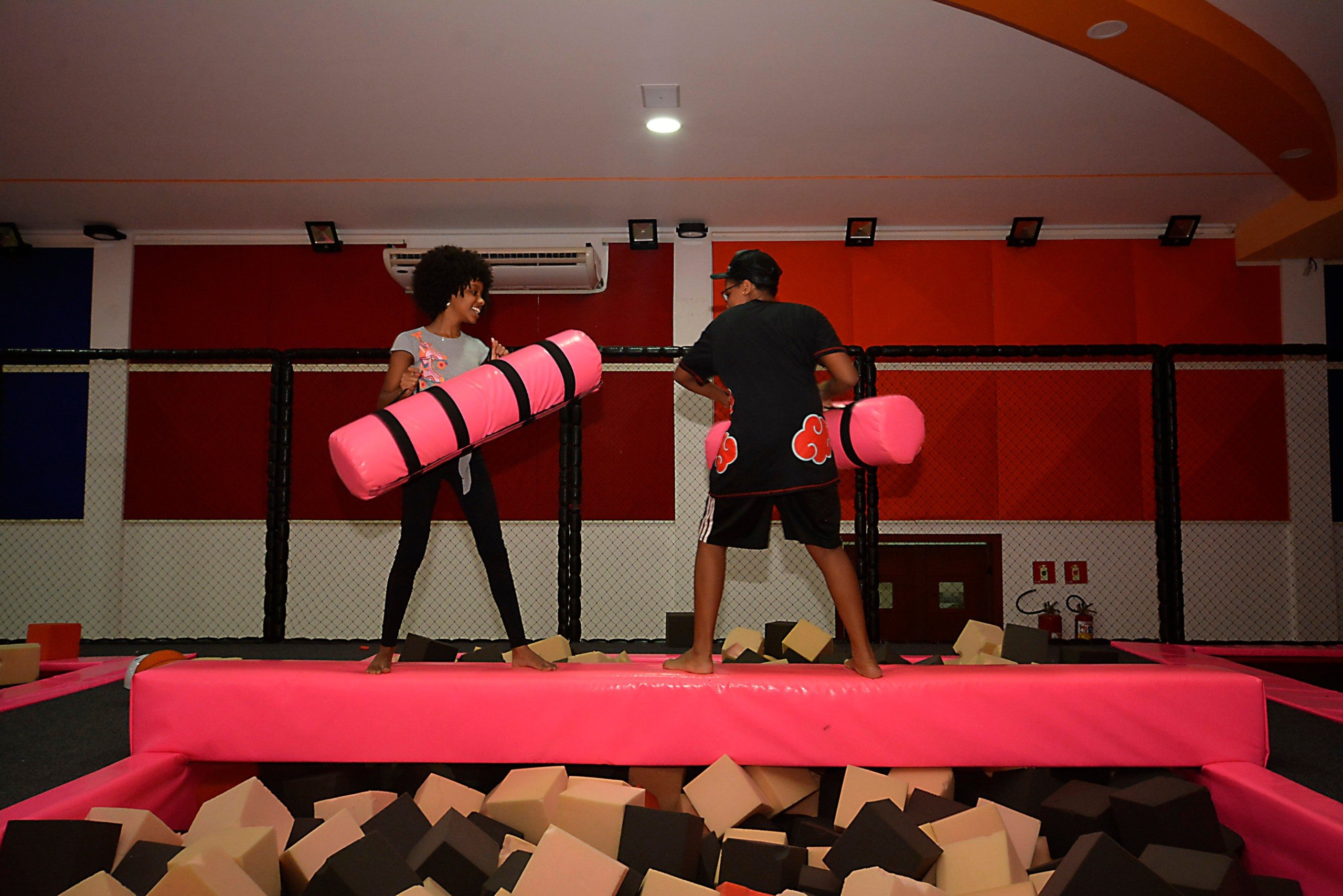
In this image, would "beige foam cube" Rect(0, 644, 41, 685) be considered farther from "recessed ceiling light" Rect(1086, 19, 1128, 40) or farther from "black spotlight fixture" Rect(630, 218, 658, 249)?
"recessed ceiling light" Rect(1086, 19, 1128, 40)

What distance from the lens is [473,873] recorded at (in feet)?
5.08

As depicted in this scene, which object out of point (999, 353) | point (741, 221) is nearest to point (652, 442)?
point (741, 221)

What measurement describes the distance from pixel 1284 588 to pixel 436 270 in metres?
5.60

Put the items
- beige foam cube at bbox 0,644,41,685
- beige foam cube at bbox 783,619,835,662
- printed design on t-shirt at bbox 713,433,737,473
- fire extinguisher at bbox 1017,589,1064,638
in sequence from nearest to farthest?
printed design on t-shirt at bbox 713,433,737,473 → beige foam cube at bbox 783,619,835,662 → beige foam cube at bbox 0,644,41,685 → fire extinguisher at bbox 1017,589,1064,638

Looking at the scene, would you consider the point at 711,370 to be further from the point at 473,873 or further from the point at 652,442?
the point at 652,442

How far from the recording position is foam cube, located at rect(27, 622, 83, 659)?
3.47 metres

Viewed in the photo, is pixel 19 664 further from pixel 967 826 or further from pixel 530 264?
pixel 967 826

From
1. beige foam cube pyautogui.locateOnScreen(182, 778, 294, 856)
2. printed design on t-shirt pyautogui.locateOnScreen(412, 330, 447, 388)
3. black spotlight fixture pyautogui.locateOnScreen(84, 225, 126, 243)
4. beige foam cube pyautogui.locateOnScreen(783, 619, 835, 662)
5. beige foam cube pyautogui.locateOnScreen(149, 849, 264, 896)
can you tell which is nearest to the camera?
beige foam cube pyautogui.locateOnScreen(149, 849, 264, 896)

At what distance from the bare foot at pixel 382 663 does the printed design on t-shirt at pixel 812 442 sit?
1.24m

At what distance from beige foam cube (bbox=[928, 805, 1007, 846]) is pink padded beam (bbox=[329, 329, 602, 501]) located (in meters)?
1.47

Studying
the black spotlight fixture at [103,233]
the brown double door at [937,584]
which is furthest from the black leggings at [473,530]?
the black spotlight fixture at [103,233]

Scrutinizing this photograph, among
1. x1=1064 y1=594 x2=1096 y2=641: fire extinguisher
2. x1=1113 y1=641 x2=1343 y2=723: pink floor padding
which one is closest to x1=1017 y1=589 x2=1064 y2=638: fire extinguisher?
x1=1064 y1=594 x2=1096 y2=641: fire extinguisher

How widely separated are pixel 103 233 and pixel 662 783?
5.50 metres

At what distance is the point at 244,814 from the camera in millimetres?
1647
